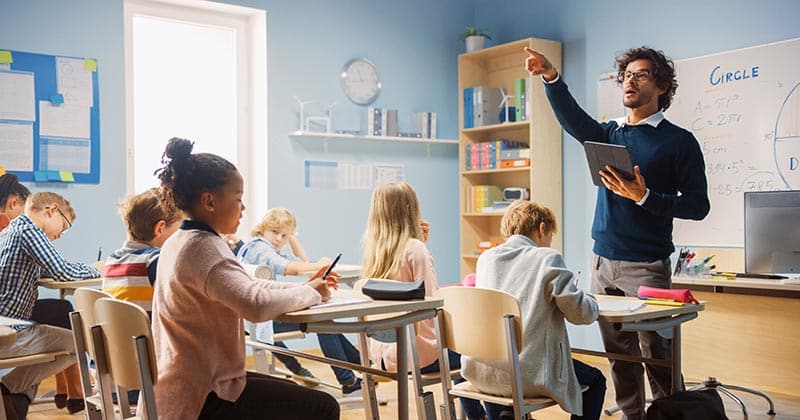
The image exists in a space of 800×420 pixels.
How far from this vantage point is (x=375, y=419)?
3.11 meters

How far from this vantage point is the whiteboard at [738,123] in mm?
4793

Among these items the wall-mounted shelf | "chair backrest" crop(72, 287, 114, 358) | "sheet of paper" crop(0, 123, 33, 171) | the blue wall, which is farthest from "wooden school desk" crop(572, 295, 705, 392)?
"sheet of paper" crop(0, 123, 33, 171)

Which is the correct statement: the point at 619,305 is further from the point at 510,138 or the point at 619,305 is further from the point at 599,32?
the point at 510,138

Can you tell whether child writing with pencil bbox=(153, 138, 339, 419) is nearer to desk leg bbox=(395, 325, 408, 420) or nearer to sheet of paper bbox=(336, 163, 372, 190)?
desk leg bbox=(395, 325, 408, 420)

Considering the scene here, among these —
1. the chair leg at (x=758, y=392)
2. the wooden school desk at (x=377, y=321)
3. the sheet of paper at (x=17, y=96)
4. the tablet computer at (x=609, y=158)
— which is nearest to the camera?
the wooden school desk at (x=377, y=321)

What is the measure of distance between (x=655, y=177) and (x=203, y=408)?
1.91 m

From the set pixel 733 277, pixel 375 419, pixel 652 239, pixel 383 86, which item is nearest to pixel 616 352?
pixel 652 239

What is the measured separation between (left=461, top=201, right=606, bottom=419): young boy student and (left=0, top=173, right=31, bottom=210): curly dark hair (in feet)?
9.36

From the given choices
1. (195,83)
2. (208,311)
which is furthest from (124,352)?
(195,83)

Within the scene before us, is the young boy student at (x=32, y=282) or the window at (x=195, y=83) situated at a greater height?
the window at (x=195, y=83)

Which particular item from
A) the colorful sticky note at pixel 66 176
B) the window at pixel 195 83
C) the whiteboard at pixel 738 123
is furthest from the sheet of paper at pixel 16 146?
the whiteboard at pixel 738 123

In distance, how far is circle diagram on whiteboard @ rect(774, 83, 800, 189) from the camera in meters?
4.74

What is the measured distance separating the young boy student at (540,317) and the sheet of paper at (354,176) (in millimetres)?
3599

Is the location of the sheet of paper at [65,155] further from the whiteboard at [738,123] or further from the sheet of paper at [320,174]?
the whiteboard at [738,123]
